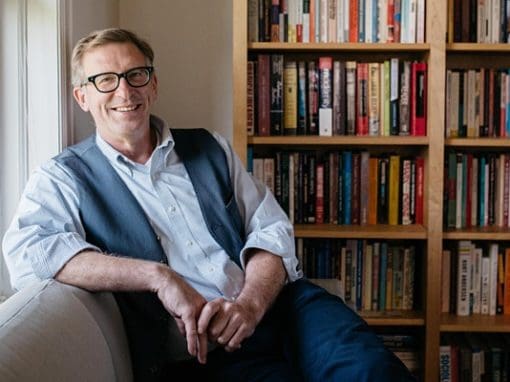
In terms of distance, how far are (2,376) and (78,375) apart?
0.24 metres

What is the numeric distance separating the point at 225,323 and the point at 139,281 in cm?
20

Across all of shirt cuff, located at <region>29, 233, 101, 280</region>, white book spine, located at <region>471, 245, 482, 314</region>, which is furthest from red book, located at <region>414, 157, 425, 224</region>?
shirt cuff, located at <region>29, 233, 101, 280</region>

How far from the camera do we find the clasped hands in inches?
63.6

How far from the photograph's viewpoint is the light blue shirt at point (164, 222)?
1.66 metres

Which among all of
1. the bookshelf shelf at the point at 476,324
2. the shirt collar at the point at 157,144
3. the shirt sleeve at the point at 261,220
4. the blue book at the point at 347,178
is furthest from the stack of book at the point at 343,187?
the shirt collar at the point at 157,144

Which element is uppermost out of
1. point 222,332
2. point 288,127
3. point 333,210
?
point 288,127

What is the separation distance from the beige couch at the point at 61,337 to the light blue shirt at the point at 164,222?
12 centimetres

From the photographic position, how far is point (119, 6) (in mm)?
2650

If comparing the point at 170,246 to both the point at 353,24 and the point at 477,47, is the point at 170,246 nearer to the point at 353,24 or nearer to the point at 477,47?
the point at 353,24

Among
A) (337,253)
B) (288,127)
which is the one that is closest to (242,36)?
(288,127)

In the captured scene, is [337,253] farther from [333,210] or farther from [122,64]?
[122,64]

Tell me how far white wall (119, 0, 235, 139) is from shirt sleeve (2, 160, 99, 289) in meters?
0.92

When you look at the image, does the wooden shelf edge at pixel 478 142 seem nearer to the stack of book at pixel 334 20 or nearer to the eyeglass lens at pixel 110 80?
the stack of book at pixel 334 20

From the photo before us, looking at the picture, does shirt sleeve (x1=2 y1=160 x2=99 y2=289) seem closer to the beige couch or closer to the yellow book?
the beige couch
